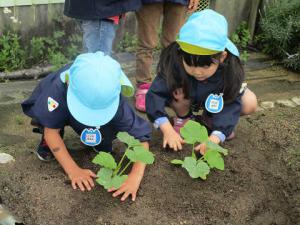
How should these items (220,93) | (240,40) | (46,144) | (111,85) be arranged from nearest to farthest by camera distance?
(111,85) → (46,144) → (220,93) → (240,40)

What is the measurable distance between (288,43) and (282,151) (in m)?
1.86

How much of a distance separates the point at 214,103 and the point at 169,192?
2.11 ft

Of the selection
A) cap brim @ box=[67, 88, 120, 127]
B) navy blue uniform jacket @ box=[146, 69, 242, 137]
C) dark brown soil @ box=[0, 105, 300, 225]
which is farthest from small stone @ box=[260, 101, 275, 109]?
cap brim @ box=[67, 88, 120, 127]

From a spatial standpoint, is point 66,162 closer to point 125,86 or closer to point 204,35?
point 125,86

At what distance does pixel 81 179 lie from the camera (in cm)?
245

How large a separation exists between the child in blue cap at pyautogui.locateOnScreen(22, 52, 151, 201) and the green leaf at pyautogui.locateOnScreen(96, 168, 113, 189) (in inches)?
6.9

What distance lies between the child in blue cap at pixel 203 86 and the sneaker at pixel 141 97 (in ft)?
1.51

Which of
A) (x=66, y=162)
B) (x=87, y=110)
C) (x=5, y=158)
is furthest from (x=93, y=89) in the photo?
(x=5, y=158)

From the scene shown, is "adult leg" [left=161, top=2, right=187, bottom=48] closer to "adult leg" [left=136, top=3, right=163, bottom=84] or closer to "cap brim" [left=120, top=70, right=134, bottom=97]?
"adult leg" [left=136, top=3, right=163, bottom=84]

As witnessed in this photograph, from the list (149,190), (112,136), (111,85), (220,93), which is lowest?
(149,190)

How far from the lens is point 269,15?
473 cm

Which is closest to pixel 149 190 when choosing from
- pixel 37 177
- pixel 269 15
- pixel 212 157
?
pixel 212 157

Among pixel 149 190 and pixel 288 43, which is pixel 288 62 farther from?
pixel 149 190

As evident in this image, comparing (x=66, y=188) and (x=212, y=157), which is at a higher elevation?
(x=212, y=157)
